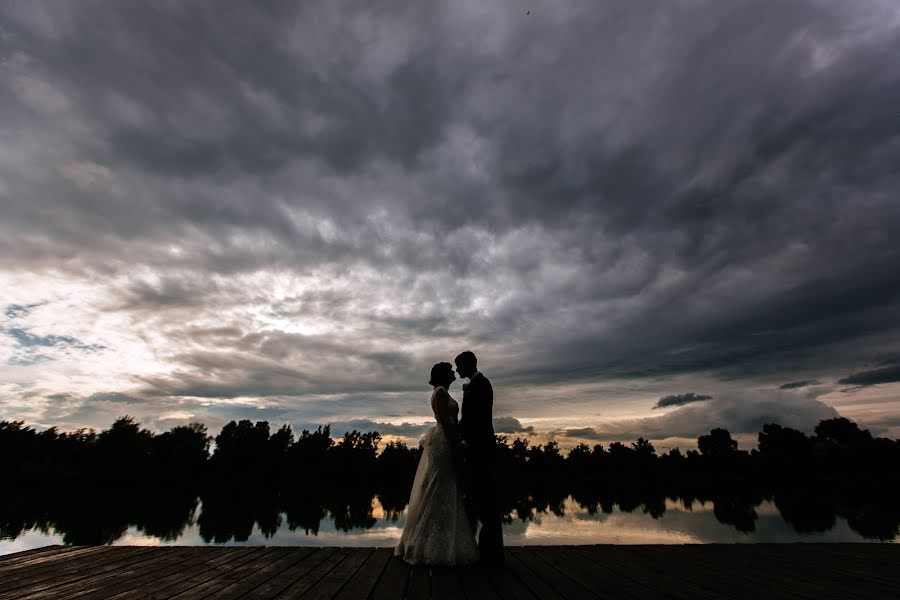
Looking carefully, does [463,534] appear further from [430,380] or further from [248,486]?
[248,486]

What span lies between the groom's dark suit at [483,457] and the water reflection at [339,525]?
26588 millimetres

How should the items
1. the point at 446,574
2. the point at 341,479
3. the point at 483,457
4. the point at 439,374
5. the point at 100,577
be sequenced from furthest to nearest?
the point at 341,479 < the point at 439,374 < the point at 483,457 < the point at 100,577 < the point at 446,574

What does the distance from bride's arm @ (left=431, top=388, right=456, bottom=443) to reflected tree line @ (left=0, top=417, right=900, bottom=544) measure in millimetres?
38245

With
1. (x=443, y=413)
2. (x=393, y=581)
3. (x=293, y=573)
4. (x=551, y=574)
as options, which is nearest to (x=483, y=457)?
(x=443, y=413)

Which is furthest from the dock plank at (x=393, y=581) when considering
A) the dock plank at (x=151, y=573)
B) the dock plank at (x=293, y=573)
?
the dock plank at (x=151, y=573)

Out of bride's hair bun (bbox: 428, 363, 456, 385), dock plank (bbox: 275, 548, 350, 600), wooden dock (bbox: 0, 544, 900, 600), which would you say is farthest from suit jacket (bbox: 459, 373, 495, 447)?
dock plank (bbox: 275, 548, 350, 600)

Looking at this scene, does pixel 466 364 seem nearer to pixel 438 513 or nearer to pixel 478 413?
pixel 478 413

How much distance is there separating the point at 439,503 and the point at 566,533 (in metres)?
37.3

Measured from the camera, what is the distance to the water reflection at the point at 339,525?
116 feet

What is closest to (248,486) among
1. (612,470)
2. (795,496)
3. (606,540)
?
(606,540)

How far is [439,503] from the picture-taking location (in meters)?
7.29

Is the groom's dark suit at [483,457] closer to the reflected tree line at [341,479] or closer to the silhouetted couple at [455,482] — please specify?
the silhouetted couple at [455,482]

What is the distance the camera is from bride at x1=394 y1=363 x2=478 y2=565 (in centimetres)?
694

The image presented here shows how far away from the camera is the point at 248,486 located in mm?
101250
